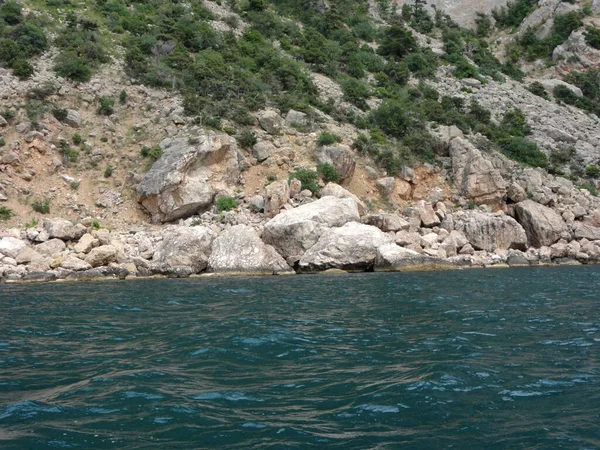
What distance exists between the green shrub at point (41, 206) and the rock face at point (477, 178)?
24108mm

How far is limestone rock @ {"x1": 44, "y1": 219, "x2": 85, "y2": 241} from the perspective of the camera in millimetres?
21078

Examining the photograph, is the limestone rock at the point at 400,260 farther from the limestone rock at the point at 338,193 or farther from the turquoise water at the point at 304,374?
the turquoise water at the point at 304,374

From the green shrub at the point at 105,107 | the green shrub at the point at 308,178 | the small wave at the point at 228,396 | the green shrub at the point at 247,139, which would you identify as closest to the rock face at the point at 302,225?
the green shrub at the point at 308,178

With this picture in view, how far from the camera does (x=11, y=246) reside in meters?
19.9

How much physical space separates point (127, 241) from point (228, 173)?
24.3 ft

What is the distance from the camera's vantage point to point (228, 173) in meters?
27.4

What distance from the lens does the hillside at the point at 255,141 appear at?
24.7m

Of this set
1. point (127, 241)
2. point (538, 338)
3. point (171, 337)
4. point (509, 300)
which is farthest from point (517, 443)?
point (127, 241)

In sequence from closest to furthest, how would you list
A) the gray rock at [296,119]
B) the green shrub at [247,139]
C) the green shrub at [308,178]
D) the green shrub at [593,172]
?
the green shrub at [308,178]
the green shrub at [247,139]
the gray rock at [296,119]
the green shrub at [593,172]

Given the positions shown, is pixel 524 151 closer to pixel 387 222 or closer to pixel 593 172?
pixel 593 172

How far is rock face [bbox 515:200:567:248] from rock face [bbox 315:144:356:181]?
1022cm

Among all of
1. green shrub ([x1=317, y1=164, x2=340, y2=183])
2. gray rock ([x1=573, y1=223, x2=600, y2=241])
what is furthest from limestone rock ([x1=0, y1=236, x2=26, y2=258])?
gray rock ([x1=573, y1=223, x2=600, y2=241])

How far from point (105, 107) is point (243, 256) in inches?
656

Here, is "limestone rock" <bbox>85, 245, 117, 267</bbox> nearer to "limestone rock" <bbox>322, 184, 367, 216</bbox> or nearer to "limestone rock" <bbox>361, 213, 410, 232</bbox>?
"limestone rock" <bbox>322, 184, 367, 216</bbox>
